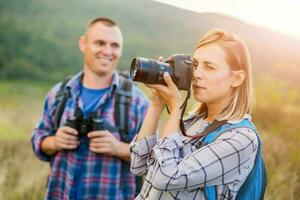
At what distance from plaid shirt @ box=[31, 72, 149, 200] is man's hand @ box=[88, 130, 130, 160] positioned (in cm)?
4

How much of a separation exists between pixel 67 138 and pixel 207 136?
92 centimetres

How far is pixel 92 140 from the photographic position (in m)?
2.14

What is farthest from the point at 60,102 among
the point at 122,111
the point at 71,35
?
the point at 71,35

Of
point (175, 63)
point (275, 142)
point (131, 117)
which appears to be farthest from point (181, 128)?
point (275, 142)

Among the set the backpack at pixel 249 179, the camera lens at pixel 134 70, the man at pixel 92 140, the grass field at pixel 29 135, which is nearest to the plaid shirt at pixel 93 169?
the man at pixel 92 140

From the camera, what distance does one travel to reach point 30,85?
9.37 feet

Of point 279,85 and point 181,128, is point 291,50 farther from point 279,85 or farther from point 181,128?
point 181,128

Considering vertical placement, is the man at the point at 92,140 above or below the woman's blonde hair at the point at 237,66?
below

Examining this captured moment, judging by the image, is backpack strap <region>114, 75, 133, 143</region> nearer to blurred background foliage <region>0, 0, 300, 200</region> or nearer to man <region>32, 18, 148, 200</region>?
man <region>32, 18, 148, 200</region>

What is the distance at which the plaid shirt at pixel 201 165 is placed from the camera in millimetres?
1262

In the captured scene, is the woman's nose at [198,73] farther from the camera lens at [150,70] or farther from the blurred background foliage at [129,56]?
the blurred background foliage at [129,56]

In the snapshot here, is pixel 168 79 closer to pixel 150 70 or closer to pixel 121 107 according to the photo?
pixel 150 70

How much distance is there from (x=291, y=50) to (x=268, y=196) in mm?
737

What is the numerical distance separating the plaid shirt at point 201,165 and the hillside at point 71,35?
1609 mm
